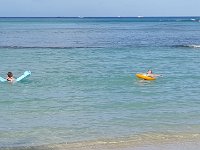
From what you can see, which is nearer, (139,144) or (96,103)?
(139,144)

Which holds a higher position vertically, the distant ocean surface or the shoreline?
the distant ocean surface

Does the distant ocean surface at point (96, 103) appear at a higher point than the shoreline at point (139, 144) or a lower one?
higher

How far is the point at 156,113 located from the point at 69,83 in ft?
29.1

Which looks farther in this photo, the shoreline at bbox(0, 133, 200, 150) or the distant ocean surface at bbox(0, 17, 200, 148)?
the distant ocean surface at bbox(0, 17, 200, 148)

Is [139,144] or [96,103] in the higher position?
[96,103]

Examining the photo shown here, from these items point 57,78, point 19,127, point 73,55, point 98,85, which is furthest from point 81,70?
point 19,127

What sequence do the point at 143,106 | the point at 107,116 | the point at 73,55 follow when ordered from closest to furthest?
the point at 107,116 → the point at 143,106 → the point at 73,55

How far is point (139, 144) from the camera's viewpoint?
546 inches

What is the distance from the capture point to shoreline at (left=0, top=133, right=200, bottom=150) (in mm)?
13445

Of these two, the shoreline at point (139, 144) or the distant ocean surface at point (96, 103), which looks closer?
the shoreline at point (139, 144)

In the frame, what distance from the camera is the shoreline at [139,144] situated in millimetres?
13445

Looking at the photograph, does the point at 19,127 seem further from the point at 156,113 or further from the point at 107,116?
the point at 156,113

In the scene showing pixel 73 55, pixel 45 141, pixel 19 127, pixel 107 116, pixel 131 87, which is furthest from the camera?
pixel 73 55

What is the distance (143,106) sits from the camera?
20.0 m
